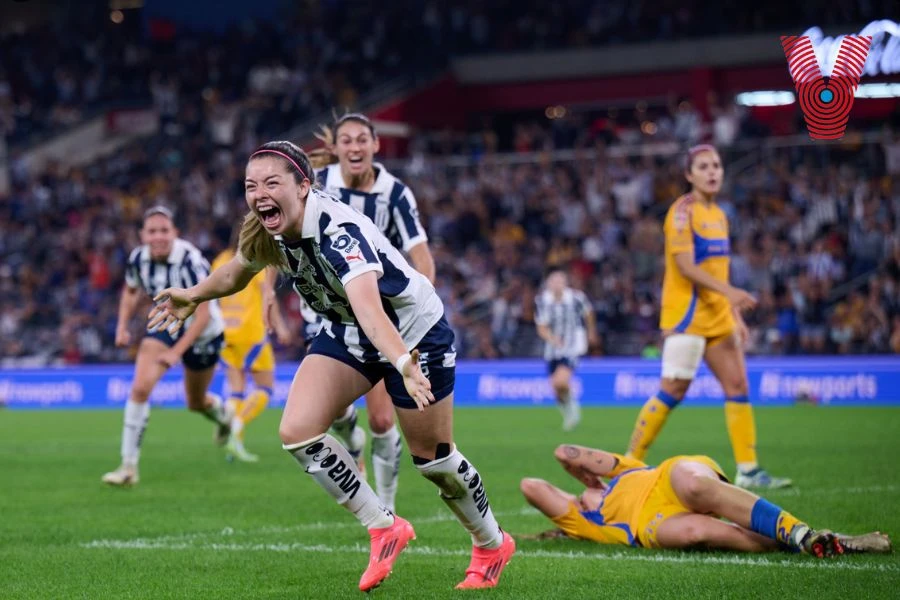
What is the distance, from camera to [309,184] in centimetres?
627

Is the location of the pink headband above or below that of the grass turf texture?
above

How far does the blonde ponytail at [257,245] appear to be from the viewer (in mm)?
6445

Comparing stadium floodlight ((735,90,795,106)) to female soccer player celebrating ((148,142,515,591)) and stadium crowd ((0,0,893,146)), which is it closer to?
stadium crowd ((0,0,893,146))

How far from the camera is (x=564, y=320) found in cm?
2036

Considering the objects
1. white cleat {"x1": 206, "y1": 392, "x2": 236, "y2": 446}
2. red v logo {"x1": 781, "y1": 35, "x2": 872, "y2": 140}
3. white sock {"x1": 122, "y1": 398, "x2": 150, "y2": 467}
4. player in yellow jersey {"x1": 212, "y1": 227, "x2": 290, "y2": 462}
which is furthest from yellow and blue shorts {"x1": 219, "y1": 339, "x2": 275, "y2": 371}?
red v logo {"x1": 781, "y1": 35, "x2": 872, "y2": 140}

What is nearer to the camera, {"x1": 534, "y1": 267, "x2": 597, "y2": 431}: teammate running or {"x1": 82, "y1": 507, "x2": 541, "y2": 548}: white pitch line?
{"x1": 82, "y1": 507, "x2": 541, "y2": 548}: white pitch line

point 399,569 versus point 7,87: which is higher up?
point 7,87

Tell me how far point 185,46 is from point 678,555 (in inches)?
1428

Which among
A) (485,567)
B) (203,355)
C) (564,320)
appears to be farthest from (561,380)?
(485,567)

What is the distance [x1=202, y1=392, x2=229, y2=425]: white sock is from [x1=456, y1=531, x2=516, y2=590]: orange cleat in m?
7.61

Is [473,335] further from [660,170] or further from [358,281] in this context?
[358,281]

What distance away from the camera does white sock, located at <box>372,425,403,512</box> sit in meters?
9.16

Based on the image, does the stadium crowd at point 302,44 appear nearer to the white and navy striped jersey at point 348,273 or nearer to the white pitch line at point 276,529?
the white pitch line at point 276,529

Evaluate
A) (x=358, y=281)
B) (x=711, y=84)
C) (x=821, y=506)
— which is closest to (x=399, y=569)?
(x=358, y=281)
